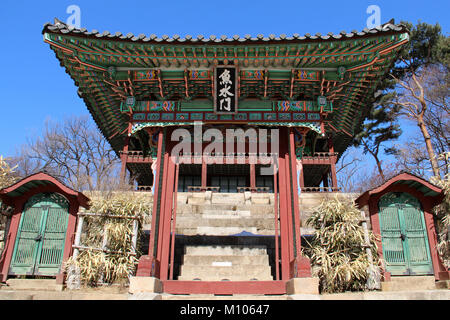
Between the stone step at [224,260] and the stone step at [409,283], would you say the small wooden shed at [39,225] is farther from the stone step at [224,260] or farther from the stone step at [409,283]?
the stone step at [409,283]

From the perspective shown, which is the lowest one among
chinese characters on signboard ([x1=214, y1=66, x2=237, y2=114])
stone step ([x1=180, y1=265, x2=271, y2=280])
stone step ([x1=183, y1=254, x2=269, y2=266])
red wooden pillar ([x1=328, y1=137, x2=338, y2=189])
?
stone step ([x1=180, y1=265, x2=271, y2=280])

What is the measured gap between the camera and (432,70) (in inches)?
950

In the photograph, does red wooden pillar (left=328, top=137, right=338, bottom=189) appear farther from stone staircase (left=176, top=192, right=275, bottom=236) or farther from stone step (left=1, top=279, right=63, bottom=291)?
stone step (left=1, top=279, right=63, bottom=291)

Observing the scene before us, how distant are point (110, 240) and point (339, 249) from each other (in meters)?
6.09

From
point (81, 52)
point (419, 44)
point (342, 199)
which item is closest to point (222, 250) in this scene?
point (342, 199)

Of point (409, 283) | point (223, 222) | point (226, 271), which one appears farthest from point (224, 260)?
point (409, 283)

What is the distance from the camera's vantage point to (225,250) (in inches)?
404

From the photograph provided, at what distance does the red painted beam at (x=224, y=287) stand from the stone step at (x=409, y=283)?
284 cm

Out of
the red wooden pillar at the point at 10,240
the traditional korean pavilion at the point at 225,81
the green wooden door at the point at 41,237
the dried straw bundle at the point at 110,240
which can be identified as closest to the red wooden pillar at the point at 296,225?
the traditional korean pavilion at the point at 225,81

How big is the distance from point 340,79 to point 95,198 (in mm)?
7811

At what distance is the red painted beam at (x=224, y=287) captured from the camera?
7863 millimetres

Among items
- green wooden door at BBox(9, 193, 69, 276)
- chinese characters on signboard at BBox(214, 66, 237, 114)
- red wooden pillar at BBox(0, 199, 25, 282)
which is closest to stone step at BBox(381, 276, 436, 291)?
chinese characters on signboard at BBox(214, 66, 237, 114)

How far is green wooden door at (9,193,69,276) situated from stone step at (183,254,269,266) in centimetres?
354

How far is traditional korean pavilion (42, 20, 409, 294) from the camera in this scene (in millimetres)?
8688
